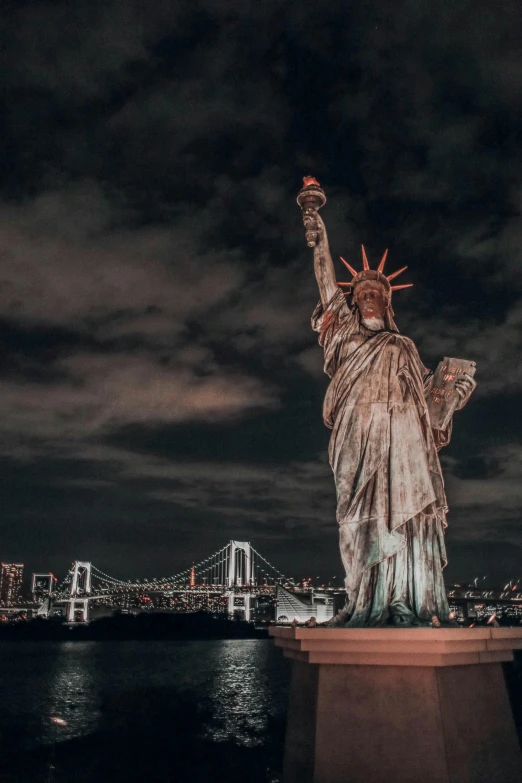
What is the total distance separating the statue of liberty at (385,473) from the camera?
472cm

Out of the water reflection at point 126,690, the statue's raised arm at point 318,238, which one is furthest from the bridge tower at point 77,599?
the statue's raised arm at point 318,238

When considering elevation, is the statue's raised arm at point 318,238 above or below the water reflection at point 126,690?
above

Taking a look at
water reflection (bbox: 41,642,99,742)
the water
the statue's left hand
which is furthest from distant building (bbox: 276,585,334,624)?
the statue's left hand

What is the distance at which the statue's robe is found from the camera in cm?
472

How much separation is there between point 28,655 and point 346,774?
173 ft

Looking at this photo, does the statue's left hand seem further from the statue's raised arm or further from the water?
the water

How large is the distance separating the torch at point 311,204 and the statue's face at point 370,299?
23.6 inches

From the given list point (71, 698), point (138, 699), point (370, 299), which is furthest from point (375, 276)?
point (71, 698)

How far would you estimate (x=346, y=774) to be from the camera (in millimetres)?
3836

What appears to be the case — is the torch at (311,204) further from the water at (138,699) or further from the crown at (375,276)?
the water at (138,699)

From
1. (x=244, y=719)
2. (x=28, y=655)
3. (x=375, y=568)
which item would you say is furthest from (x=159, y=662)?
(x=375, y=568)

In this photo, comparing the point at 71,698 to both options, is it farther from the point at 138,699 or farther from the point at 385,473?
the point at 385,473

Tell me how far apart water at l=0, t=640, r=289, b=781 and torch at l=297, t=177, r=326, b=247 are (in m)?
8.77

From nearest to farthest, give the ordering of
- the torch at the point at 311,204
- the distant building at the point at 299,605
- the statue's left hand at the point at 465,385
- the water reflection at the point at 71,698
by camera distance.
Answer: the statue's left hand at the point at 465,385 < the torch at the point at 311,204 < the water reflection at the point at 71,698 < the distant building at the point at 299,605
